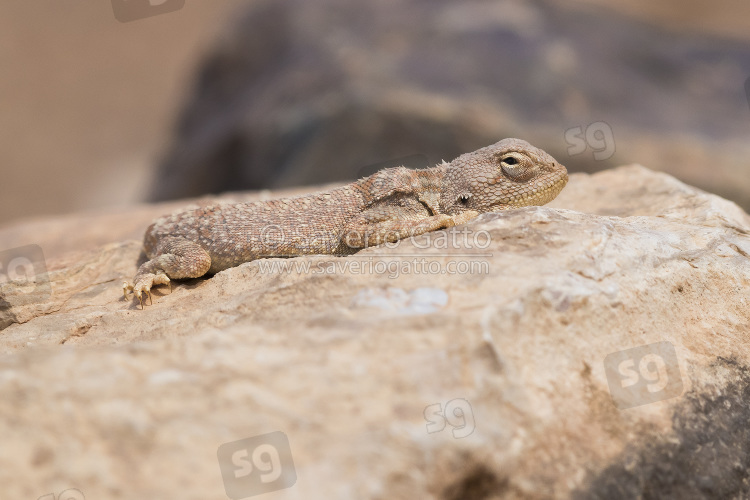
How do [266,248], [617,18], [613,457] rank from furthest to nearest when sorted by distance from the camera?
[617,18] → [266,248] → [613,457]

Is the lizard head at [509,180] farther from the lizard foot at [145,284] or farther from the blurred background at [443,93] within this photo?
the lizard foot at [145,284]

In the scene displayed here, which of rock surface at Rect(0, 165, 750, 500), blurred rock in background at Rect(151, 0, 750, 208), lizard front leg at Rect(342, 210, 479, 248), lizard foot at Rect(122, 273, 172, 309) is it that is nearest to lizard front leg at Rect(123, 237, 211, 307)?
lizard foot at Rect(122, 273, 172, 309)

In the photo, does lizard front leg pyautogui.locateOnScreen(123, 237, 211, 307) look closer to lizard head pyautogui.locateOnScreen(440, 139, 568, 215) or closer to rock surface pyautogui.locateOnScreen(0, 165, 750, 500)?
rock surface pyautogui.locateOnScreen(0, 165, 750, 500)

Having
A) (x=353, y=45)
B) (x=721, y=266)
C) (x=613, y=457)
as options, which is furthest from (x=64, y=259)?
(x=353, y=45)

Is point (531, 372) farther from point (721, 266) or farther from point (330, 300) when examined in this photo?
point (721, 266)

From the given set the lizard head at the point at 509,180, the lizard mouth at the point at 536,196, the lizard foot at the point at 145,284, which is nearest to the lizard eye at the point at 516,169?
the lizard head at the point at 509,180

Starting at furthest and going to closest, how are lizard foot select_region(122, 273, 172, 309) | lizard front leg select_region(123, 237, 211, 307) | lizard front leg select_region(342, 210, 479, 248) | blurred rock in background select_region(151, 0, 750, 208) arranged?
blurred rock in background select_region(151, 0, 750, 208), lizard front leg select_region(123, 237, 211, 307), lizard foot select_region(122, 273, 172, 309), lizard front leg select_region(342, 210, 479, 248)
